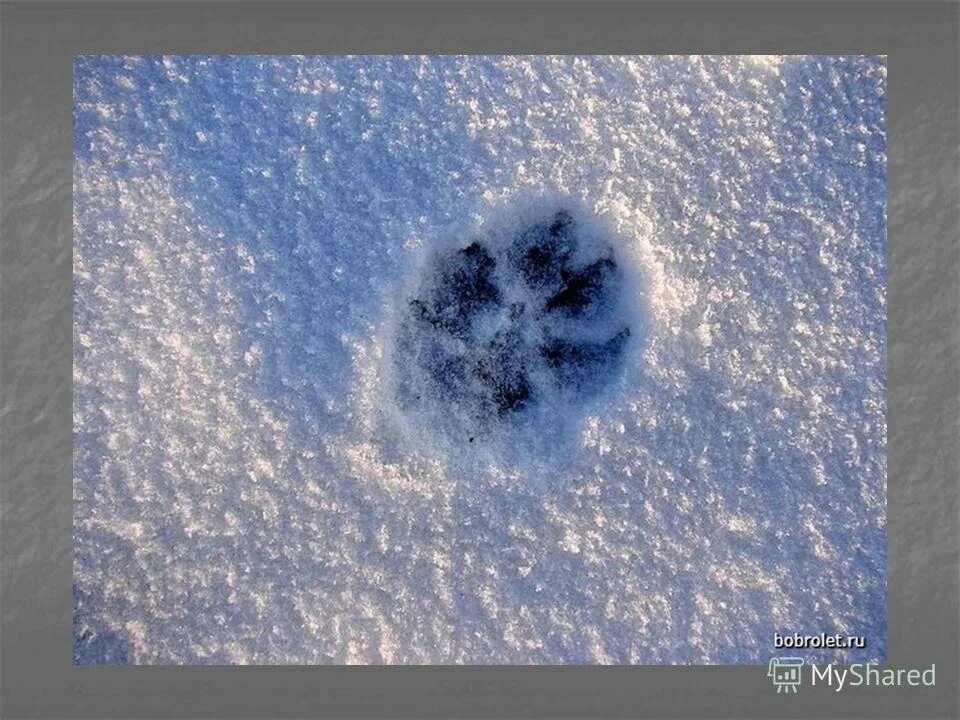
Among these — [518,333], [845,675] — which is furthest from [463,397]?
[845,675]

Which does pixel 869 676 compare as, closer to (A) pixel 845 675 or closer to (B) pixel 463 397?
(A) pixel 845 675

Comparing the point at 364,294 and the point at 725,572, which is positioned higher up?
the point at 364,294

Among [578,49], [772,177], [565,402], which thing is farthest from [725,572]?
[578,49]

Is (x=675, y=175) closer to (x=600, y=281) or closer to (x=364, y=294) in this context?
(x=600, y=281)

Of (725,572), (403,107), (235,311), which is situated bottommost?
(725,572)

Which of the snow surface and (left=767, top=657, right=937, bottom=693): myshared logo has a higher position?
the snow surface

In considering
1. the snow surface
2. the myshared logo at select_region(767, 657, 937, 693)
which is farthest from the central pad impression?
the myshared logo at select_region(767, 657, 937, 693)

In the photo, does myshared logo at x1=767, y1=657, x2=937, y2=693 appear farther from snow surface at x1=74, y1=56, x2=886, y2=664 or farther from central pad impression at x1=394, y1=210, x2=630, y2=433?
central pad impression at x1=394, y1=210, x2=630, y2=433

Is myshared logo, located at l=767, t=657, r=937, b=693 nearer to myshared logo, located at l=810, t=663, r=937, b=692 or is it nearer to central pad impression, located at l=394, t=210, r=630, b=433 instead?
myshared logo, located at l=810, t=663, r=937, b=692
